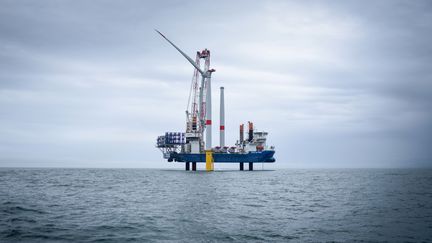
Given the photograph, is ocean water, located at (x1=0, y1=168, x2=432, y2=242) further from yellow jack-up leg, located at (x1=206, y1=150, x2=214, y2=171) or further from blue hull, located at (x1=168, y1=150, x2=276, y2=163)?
blue hull, located at (x1=168, y1=150, x2=276, y2=163)

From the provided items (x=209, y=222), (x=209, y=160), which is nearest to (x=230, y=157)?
(x=209, y=160)

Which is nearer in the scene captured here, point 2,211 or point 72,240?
point 72,240

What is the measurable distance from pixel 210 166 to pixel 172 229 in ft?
388

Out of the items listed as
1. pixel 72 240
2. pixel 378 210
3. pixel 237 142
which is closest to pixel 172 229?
pixel 72 240

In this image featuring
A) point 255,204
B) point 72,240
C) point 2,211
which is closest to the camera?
point 72,240

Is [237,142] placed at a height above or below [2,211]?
above

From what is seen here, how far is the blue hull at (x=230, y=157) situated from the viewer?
160 meters

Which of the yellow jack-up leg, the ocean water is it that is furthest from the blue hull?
the ocean water

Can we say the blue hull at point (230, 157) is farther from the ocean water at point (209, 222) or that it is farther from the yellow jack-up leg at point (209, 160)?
the ocean water at point (209, 222)

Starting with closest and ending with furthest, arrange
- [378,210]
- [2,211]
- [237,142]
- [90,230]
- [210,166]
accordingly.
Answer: [90,230] → [2,211] → [378,210] → [210,166] → [237,142]

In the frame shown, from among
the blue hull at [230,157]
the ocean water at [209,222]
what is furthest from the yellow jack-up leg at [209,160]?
the ocean water at [209,222]

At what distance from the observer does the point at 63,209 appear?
36.2 metres

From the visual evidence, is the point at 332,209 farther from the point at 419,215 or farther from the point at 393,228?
the point at 393,228

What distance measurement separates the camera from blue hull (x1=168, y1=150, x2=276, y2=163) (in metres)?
160
